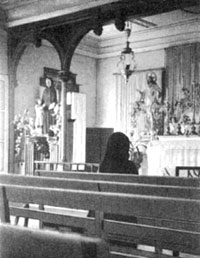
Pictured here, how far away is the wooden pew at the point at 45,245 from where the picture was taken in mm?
1092

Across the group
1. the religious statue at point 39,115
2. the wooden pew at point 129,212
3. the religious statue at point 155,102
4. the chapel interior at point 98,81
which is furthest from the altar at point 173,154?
the wooden pew at point 129,212

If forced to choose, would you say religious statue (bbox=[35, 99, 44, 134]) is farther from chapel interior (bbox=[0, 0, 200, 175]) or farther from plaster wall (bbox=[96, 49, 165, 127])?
plaster wall (bbox=[96, 49, 165, 127])

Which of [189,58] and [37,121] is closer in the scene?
[37,121]

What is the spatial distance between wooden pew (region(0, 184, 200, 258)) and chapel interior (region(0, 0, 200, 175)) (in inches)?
194

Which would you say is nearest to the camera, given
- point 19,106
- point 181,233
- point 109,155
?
point 181,233

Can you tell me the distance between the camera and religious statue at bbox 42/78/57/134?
9.99 meters

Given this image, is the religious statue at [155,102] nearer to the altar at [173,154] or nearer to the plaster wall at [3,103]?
the altar at [173,154]

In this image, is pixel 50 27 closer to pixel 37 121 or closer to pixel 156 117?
pixel 37 121

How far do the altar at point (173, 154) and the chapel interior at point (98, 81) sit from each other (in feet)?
0.07

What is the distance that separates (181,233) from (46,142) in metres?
7.08

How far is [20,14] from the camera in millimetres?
8930

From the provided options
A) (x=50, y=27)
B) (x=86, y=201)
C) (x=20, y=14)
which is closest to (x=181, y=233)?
(x=86, y=201)

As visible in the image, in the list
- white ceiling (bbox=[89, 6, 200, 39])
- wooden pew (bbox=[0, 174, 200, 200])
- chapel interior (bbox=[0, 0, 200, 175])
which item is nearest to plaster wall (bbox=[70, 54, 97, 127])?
chapel interior (bbox=[0, 0, 200, 175])

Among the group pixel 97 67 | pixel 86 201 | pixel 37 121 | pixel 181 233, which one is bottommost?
pixel 181 233
